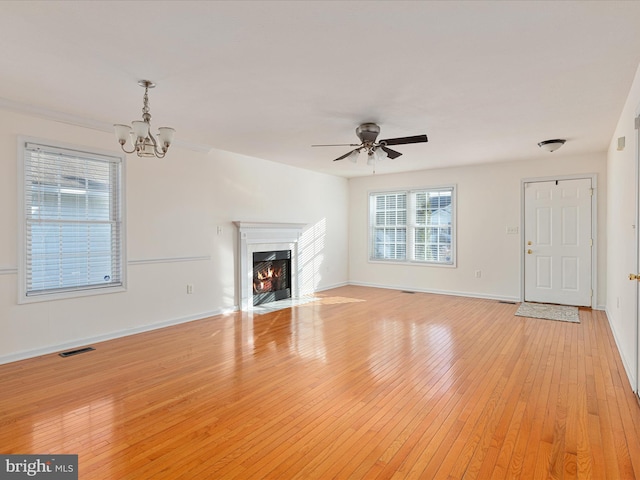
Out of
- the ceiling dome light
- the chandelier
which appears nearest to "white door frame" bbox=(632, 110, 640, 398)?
the ceiling dome light

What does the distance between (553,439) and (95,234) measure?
4.61m

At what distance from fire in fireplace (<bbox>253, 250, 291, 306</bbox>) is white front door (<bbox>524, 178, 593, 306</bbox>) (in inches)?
164

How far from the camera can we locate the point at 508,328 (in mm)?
4727

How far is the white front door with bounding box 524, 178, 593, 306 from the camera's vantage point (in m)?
5.85

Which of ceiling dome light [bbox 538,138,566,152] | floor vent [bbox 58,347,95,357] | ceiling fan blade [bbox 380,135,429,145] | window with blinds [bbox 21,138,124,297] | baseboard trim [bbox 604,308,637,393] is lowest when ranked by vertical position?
floor vent [bbox 58,347,95,357]

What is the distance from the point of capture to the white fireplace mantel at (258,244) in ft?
19.1

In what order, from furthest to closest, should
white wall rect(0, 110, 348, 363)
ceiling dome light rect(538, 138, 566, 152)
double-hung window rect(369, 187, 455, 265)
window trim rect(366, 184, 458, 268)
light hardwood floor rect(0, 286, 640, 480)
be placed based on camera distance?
double-hung window rect(369, 187, 455, 265), window trim rect(366, 184, 458, 268), ceiling dome light rect(538, 138, 566, 152), white wall rect(0, 110, 348, 363), light hardwood floor rect(0, 286, 640, 480)

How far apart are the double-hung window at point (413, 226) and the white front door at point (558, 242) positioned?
1334 mm

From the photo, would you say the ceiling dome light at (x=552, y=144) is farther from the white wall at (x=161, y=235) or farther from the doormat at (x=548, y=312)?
the white wall at (x=161, y=235)

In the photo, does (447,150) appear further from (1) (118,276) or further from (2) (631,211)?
(1) (118,276)

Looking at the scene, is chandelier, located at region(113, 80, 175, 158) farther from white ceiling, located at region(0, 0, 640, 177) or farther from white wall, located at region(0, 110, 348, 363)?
white wall, located at region(0, 110, 348, 363)

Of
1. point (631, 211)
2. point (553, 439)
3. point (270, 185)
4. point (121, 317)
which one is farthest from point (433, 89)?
point (121, 317)

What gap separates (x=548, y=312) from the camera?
18.3 feet

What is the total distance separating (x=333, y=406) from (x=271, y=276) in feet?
13.2
